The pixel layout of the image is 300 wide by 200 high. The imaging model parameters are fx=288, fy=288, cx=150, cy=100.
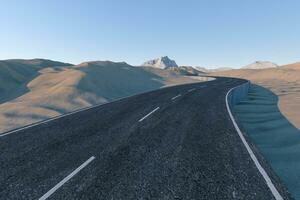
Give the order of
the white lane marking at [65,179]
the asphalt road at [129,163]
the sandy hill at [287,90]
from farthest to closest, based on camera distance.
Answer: the sandy hill at [287,90], the asphalt road at [129,163], the white lane marking at [65,179]

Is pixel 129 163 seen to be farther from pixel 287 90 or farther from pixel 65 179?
pixel 287 90

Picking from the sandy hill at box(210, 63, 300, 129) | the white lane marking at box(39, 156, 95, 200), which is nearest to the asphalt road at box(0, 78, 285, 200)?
the white lane marking at box(39, 156, 95, 200)

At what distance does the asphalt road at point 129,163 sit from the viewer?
512cm

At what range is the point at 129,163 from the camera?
656 cm

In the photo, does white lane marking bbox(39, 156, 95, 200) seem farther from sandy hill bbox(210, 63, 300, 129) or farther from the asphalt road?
sandy hill bbox(210, 63, 300, 129)

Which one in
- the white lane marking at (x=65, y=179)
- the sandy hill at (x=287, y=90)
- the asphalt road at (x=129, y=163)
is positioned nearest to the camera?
the white lane marking at (x=65, y=179)

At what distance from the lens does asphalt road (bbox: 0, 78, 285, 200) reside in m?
5.12

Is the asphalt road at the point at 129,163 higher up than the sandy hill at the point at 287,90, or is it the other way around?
the asphalt road at the point at 129,163

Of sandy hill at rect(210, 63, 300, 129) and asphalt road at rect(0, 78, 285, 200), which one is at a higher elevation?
asphalt road at rect(0, 78, 285, 200)

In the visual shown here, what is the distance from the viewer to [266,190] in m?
5.18

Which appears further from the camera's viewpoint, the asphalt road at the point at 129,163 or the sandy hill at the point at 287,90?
the sandy hill at the point at 287,90

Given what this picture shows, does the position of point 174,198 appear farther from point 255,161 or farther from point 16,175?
point 16,175

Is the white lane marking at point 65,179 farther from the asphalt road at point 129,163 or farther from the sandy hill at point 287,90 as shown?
the sandy hill at point 287,90

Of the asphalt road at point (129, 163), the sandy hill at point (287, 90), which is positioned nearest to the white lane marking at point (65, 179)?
the asphalt road at point (129, 163)
